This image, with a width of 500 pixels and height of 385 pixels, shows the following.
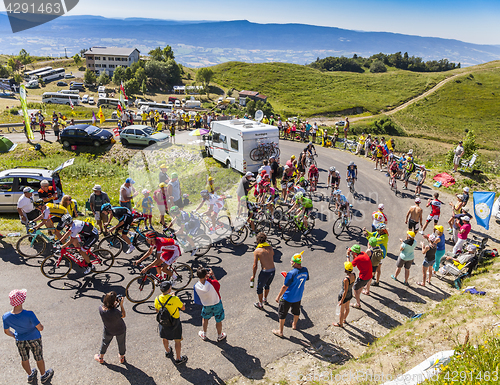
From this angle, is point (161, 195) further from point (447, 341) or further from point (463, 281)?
point (463, 281)

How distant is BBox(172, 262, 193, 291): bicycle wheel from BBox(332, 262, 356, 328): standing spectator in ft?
14.3

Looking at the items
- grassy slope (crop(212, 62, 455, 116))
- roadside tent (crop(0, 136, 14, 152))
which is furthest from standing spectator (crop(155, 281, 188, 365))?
grassy slope (crop(212, 62, 455, 116))

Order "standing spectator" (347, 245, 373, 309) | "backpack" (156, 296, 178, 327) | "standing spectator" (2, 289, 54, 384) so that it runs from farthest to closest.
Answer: "standing spectator" (347, 245, 373, 309)
"backpack" (156, 296, 178, 327)
"standing spectator" (2, 289, 54, 384)

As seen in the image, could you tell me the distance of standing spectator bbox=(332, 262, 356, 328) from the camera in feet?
24.4

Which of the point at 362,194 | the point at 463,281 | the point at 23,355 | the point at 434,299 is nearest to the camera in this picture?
the point at 23,355

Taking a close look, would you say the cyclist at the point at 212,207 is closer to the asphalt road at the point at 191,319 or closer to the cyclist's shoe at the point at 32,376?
the asphalt road at the point at 191,319

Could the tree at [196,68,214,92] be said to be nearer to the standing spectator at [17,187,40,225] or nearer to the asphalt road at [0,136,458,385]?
the standing spectator at [17,187,40,225]

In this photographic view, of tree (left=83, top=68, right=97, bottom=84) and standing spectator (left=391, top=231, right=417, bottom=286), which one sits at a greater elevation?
tree (left=83, top=68, right=97, bottom=84)

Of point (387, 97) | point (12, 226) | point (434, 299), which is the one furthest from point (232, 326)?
point (387, 97)

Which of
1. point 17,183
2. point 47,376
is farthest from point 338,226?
point 17,183

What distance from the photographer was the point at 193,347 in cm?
718

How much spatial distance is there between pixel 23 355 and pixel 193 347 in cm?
334

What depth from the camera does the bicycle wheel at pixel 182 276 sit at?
9.07 meters

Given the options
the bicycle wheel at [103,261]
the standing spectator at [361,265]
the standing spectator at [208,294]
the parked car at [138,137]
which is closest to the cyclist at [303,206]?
the standing spectator at [361,265]
